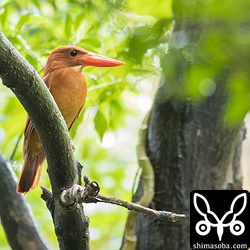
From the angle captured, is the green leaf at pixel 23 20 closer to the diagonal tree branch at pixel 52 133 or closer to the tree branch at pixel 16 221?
the tree branch at pixel 16 221

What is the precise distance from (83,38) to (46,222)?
4.12ft

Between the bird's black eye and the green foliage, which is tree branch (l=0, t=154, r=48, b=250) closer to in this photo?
the green foliage

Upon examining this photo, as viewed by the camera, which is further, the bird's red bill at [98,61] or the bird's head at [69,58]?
the bird's head at [69,58]

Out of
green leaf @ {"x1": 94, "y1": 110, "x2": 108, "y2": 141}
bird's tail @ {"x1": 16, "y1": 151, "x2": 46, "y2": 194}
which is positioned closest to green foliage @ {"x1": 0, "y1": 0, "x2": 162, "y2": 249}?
green leaf @ {"x1": 94, "y1": 110, "x2": 108, "y2": 141}

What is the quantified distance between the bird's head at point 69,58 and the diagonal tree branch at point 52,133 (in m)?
0.62

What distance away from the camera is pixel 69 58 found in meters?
1.97

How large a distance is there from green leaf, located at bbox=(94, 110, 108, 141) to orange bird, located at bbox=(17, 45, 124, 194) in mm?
76

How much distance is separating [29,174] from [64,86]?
32 centimetres

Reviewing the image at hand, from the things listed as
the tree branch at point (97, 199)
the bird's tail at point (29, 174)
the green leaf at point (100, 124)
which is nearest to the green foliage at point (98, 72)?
the green leaf at point (100, 124)

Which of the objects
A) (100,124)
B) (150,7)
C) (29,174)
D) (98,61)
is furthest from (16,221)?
(150,7)

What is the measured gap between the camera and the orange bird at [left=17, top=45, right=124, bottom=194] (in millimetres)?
1853

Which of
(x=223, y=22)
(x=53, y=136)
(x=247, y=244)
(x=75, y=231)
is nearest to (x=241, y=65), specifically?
(x=223, y=22)

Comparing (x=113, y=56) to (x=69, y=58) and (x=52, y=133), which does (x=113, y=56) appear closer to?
(x=69, y=58)

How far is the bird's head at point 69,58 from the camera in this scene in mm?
1893
